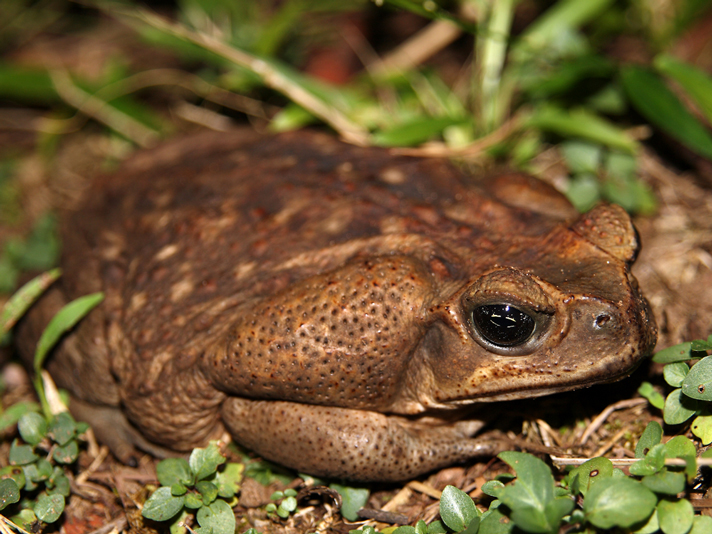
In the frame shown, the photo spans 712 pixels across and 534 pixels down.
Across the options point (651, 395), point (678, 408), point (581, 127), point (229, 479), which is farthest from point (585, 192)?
point (229, 479)

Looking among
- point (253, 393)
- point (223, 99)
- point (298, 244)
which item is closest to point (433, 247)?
point (298, 244)

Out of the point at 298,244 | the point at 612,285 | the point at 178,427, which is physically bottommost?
the point at 178,427

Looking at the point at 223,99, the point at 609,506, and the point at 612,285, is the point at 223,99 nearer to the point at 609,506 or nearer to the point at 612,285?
the point at 612,285

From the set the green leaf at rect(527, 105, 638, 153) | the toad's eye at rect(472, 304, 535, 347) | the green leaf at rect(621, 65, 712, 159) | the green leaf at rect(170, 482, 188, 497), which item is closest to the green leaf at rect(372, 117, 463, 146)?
the green leaf at rect(527, 105, 638, 153)

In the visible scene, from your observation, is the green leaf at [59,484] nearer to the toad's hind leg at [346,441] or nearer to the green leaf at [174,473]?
the green leaf at [174,473]

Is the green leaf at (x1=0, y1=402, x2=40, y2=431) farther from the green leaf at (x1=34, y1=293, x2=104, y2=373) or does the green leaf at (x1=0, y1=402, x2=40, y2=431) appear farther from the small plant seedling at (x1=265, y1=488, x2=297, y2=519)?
the small plant seedling at (x1=265, y1=488, x2=297, y2=519)

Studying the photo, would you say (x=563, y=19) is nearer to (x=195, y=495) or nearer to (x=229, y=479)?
(x=229, y=479)
